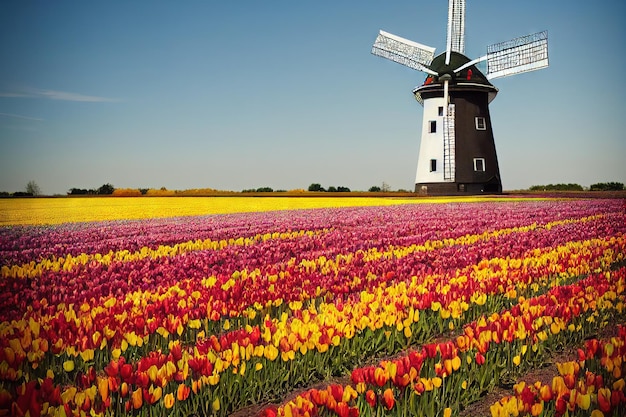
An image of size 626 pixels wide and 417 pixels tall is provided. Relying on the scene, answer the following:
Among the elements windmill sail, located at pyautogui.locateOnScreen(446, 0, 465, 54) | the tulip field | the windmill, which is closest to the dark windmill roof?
the windmill

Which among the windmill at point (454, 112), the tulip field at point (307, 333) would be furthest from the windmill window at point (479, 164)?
the tulip field at point (307, 333)

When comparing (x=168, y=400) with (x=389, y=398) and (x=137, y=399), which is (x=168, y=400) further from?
(x=389, y=398)

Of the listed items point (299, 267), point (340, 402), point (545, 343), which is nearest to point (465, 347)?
point (545, 343)

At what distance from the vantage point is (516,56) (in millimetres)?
42375

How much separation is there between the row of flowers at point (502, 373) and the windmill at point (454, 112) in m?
41.1

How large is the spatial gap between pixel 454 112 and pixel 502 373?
44.6 meters

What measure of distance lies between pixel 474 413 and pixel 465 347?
0.66m

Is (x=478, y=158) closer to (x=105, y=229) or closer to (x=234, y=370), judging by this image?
(x=105, y=229)

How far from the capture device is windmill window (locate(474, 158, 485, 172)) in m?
45.6

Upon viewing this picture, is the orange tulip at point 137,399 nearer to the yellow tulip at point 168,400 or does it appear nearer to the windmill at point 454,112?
the yellow tulip at point 168,400

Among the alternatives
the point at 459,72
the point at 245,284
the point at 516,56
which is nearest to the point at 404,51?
the point at 459,72

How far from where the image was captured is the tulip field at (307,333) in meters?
3.05

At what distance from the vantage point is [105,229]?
578 inches

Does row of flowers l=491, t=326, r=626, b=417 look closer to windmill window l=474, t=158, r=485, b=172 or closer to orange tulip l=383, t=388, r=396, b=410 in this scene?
orange tulip l=383, t=388, r=396, b=410
